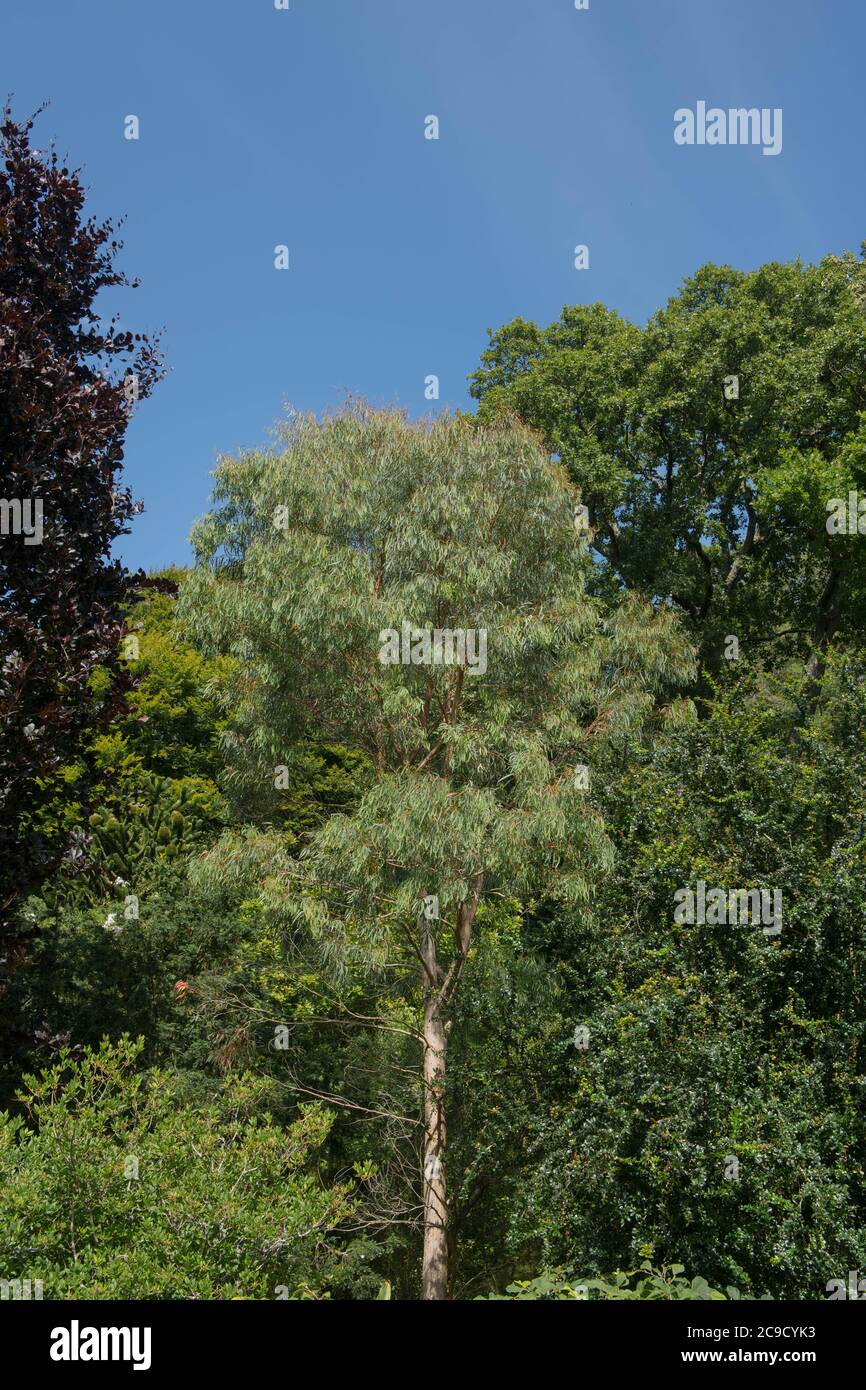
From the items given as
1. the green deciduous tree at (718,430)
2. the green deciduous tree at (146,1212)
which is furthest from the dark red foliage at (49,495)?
the green deciduous tree at (718,430)

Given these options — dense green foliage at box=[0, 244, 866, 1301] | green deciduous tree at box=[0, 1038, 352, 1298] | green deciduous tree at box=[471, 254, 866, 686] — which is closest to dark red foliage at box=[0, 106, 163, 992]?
dense green foliage at box=[0, 244, 866, 1301]

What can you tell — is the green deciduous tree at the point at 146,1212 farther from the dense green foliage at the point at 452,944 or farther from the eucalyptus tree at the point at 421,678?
the eucalyptus tree at the point at 421,678

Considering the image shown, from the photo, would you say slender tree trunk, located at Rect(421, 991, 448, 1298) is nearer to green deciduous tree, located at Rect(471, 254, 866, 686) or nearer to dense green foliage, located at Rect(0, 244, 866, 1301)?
dense green foliage, located at Rect(0, 244, 866, 1301)

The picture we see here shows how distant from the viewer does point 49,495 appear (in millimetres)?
11875

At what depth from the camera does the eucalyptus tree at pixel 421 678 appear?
40.3 feet

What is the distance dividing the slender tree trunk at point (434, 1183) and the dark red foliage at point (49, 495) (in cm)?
509

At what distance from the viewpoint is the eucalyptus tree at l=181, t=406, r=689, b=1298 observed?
12281 millimetres

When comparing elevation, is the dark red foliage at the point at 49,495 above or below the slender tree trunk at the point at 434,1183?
above

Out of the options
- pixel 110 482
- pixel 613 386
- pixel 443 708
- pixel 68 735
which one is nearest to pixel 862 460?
pixel 613 386

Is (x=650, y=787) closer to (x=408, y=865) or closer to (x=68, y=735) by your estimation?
(x=408, y=865)

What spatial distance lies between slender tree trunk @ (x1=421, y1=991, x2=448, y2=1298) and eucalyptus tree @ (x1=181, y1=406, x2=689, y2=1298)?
0.03 m

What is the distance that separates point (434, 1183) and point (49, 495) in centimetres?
891

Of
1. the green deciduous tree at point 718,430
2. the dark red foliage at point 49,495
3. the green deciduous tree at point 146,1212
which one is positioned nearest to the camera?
the green deciduous tree at point 146,1212

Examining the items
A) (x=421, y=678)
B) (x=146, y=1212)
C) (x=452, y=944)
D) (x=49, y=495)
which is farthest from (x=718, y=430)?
(x=146, y=1212)
